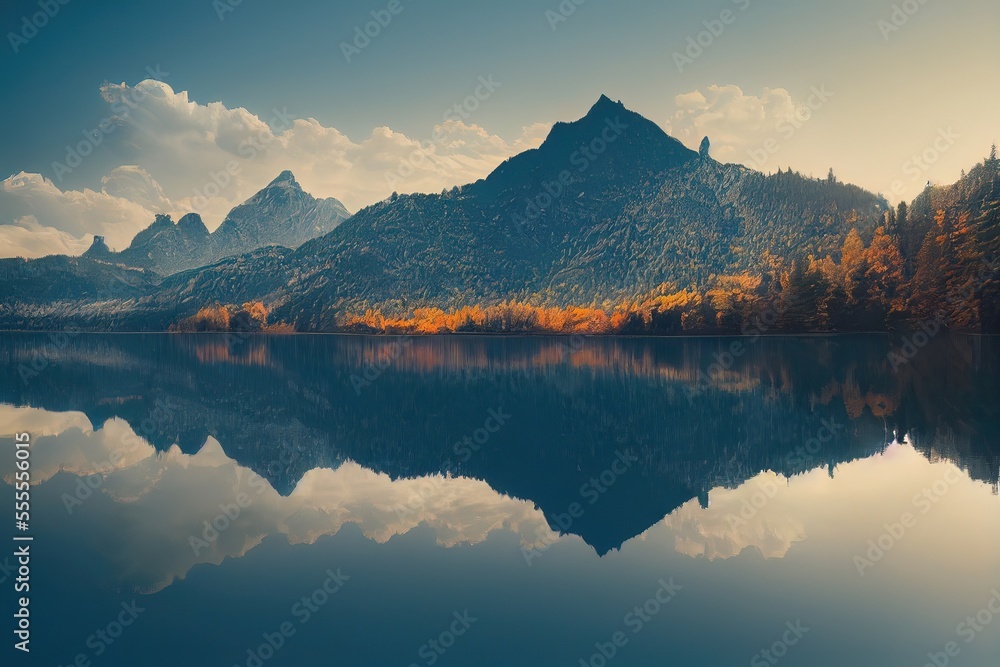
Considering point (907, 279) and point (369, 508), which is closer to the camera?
point (369, 508)

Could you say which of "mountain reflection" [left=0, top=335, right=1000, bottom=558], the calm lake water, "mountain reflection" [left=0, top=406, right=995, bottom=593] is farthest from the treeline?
"mountain reflection" [left=0, top=406, right=995, bottom=593]

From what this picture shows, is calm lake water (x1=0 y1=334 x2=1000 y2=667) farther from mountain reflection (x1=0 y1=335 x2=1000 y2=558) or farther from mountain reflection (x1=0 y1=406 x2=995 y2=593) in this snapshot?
mountain reflection (x1=0 y1=335 x2=1000 y2=558)

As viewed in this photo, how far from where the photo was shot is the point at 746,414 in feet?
175

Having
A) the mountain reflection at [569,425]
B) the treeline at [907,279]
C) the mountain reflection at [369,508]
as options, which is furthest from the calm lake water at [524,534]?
the treeline at [907,279]

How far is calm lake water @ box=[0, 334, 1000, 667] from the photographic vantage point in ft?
58.4

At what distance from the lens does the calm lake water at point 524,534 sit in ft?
58.4

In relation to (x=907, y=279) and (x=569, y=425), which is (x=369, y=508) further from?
(x=907, y=279)

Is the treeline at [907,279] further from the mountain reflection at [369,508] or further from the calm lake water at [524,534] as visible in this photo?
the mountain reflection at [369,508]

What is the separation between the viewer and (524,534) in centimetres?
2647

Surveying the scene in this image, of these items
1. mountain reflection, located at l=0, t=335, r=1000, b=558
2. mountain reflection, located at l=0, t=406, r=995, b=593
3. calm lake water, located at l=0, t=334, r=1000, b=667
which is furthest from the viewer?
mountain reflection, located at l=0, t=335, r=1000, b=558

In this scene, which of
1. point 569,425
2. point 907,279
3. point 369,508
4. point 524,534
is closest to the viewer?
point 524,534

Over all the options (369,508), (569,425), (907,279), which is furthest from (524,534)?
(907,279)

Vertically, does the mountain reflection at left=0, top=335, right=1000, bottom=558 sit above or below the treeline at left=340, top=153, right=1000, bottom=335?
below

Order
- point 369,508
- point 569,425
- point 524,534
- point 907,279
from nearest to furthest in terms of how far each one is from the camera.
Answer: point 524,534, point 369,508, point 569,425, point 907,279
